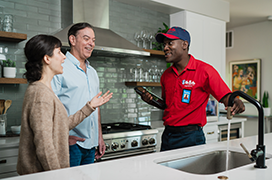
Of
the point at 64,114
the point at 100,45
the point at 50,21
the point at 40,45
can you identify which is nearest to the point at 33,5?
the point at 50,21

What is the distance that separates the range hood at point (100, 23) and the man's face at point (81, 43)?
2.07 ft

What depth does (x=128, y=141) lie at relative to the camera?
2666 mm

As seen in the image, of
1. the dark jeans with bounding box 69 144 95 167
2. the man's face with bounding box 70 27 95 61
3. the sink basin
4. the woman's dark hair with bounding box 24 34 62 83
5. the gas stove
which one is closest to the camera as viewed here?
the woman's dark hair with bounding box 24 34 62 83

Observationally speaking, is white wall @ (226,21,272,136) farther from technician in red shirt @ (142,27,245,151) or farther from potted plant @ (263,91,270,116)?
technician in red shirt @ (142,27,245,151)

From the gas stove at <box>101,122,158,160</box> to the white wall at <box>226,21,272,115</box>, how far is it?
11.5 feet

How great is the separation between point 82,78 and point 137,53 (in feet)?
3.90

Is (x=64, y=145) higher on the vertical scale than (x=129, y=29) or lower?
lower

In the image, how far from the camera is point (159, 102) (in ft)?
7.02

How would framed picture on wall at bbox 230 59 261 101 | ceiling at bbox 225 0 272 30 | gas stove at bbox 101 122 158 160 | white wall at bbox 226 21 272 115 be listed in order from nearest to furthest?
gas stove at bbox 101 122 158 160 < ceiling at bbox 225 0 272 30 < white wall at bbox 226 21 272 115 < framed picture on wall at bbox 230 59 261 101

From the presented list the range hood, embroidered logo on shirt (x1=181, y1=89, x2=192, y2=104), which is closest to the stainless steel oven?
the range hood

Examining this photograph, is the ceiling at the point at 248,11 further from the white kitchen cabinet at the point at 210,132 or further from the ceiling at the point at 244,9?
the white kitchen cabinet at the point at 210,132

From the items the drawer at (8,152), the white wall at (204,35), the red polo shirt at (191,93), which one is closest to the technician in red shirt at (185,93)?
the red polo shirt at (191,93)

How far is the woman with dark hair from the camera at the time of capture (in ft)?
4.00

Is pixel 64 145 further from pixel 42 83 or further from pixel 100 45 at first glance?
pixel 100 45
